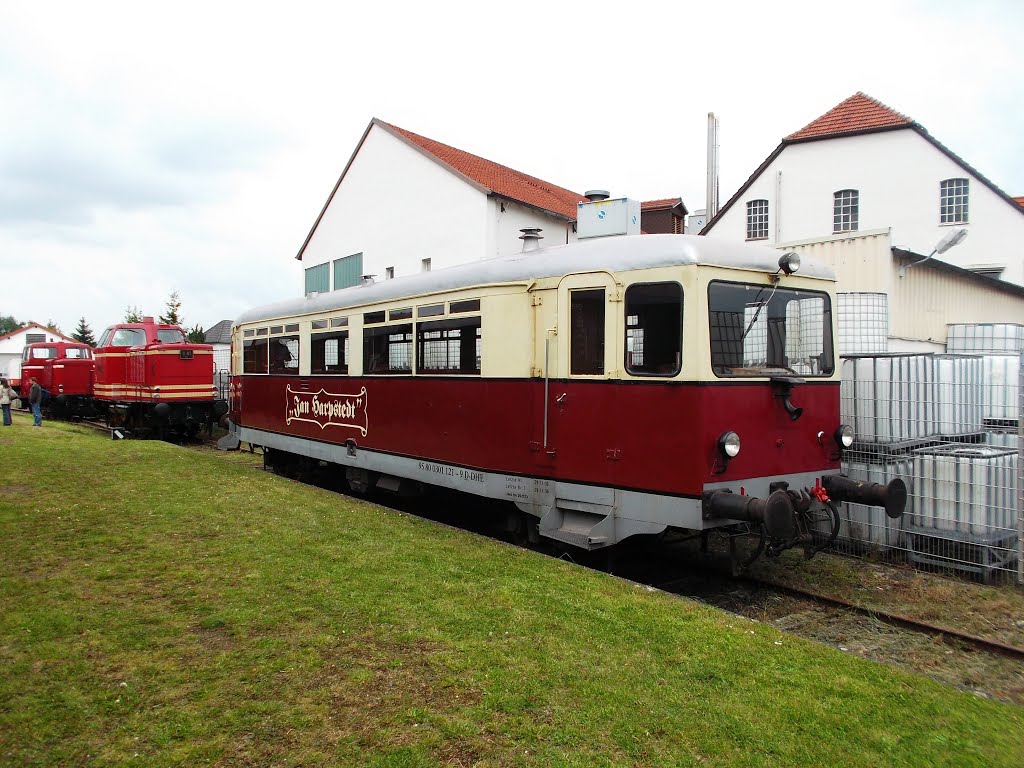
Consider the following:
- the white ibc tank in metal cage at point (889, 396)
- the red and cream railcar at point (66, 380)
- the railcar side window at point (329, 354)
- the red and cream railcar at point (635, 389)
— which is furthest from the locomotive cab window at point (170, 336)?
the white ibc tank in metal cage at point (889, 396)

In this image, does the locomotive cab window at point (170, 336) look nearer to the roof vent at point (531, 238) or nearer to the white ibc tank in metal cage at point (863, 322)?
the roof vent at point (531, 238)

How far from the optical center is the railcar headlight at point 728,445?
6203 mm

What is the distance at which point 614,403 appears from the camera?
22.0 feet

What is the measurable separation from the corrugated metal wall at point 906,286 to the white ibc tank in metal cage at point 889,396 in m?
2.43

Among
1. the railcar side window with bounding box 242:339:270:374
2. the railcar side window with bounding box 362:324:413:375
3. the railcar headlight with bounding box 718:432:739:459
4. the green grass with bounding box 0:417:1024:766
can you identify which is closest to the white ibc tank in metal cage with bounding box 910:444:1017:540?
the railcar headlight with bounding box 718:432:739:459

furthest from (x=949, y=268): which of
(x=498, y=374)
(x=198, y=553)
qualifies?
(x=198, y=553)

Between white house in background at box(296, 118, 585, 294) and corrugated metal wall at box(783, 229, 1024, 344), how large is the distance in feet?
41.1

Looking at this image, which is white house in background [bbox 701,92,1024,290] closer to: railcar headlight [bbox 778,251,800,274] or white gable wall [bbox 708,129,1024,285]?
white gable wall [bbox 708,129,1024,285]

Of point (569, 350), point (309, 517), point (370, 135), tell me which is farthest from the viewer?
point (370, 135)

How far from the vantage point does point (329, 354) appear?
36.4 ft

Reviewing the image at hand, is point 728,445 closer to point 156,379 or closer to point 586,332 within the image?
point 586,332

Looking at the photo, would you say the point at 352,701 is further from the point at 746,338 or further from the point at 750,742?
the point at 746,338

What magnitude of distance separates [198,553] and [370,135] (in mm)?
24911

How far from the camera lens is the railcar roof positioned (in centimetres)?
641
